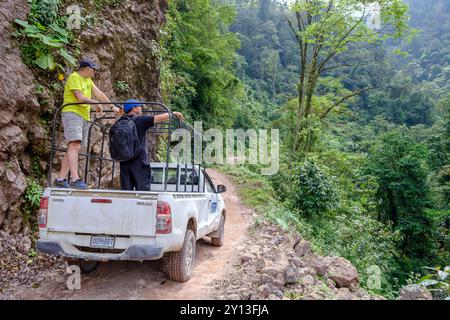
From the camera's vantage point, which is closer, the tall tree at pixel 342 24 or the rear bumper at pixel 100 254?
the rear bumper at pixel 100 254

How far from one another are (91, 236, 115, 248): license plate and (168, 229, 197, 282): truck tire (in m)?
0.85

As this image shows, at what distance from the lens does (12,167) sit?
219 inches

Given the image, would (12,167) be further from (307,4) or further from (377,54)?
(377,54)

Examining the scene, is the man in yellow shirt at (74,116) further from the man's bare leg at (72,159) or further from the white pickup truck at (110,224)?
the white pickup truck at (110,224)

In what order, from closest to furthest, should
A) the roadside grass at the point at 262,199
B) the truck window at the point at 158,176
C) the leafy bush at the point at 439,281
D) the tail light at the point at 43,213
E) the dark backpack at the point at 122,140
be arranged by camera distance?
the leafy bush at the point at 439,281 → the tail light at the point at 43,213 → the dark backpack at the point at 122,140 → the truck window at the point at 158,176 → the roadside grass at the point at 262,199

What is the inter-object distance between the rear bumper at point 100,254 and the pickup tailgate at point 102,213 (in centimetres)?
17

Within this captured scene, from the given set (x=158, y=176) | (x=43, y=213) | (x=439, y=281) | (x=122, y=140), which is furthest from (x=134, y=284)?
(x=439, y=281)

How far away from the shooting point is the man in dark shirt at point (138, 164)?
4914 mm

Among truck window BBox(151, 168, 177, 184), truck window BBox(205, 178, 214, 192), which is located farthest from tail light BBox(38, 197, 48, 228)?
truck window BBox(205, 178, 214, 192)

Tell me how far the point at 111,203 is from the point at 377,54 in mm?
83005

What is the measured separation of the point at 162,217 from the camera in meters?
3.95

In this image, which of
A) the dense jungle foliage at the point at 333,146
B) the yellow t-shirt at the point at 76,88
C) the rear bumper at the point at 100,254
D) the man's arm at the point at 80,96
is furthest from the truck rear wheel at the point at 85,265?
the dense jungle foliage at the point at 333,146

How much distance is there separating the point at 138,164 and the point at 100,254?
144cm

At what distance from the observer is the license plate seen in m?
3.97
